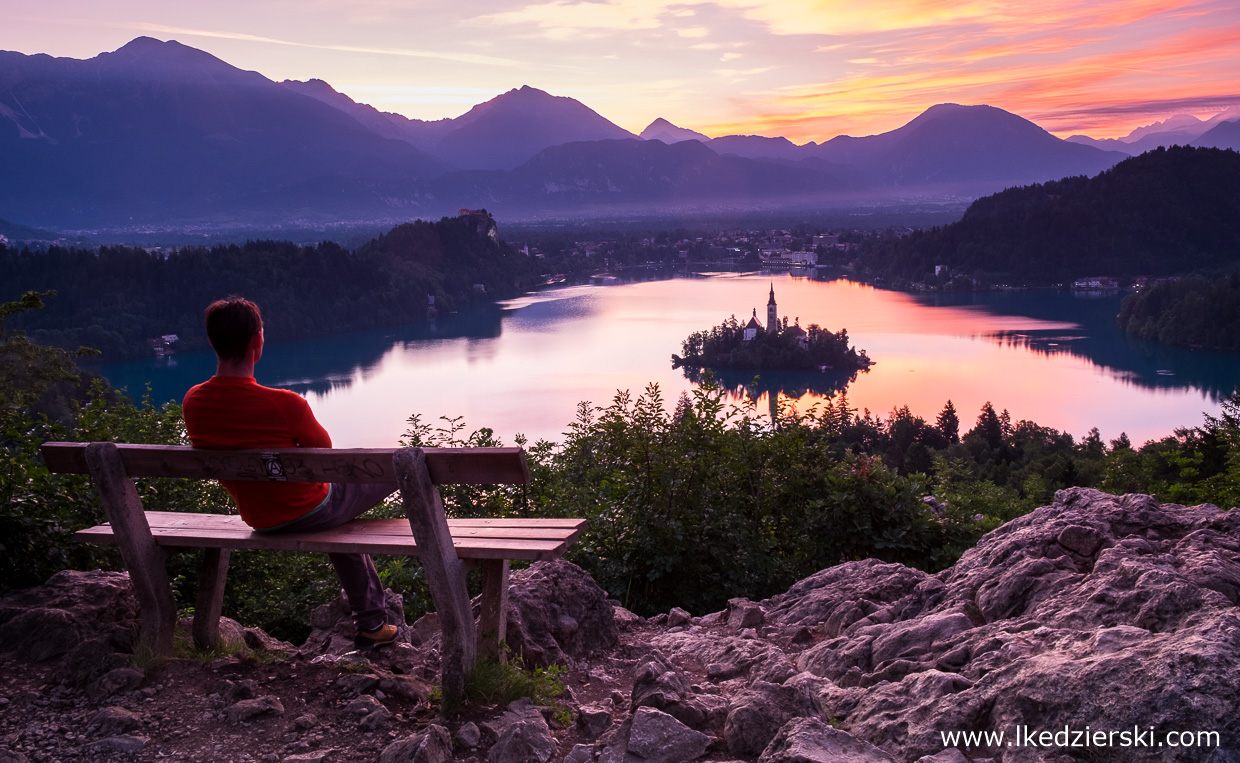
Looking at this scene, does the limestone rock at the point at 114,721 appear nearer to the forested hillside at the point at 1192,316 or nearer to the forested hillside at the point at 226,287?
the forested hillside at the point at 226,287

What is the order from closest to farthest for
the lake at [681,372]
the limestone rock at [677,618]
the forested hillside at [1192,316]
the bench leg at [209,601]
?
the bench leg at [209,601]
the limestone rock at [677,618]
the lake at [681,372]
the forested hillside at [1192,316]

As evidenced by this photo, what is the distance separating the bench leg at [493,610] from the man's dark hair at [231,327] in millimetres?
1025

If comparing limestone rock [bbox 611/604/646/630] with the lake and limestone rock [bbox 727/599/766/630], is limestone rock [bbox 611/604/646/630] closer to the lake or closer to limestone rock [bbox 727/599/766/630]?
limestone rock [bbox 727/599/766/630]


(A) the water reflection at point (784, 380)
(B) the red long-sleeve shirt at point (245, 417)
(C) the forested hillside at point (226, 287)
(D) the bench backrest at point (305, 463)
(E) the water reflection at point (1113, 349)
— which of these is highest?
(B) the red long-sleeve shirt at point (245, 417)

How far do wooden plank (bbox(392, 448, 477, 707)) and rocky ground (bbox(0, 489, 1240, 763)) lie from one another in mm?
118

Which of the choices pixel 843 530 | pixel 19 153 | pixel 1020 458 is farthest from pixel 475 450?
pixel 19 153

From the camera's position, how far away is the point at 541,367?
53469mm

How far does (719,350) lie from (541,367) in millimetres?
13066

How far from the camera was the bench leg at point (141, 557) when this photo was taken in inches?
114

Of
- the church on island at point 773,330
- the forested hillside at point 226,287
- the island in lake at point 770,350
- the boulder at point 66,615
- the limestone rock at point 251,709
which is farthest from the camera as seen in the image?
the church on island at point 773,330

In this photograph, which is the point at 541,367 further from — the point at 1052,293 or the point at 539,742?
the point at 1052,293

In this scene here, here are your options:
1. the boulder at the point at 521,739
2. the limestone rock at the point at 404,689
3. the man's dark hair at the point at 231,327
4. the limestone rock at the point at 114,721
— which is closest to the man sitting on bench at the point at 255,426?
the man's dark hair at the point at 231,327

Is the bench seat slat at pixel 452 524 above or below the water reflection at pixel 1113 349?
above

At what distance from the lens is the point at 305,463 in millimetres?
2582
